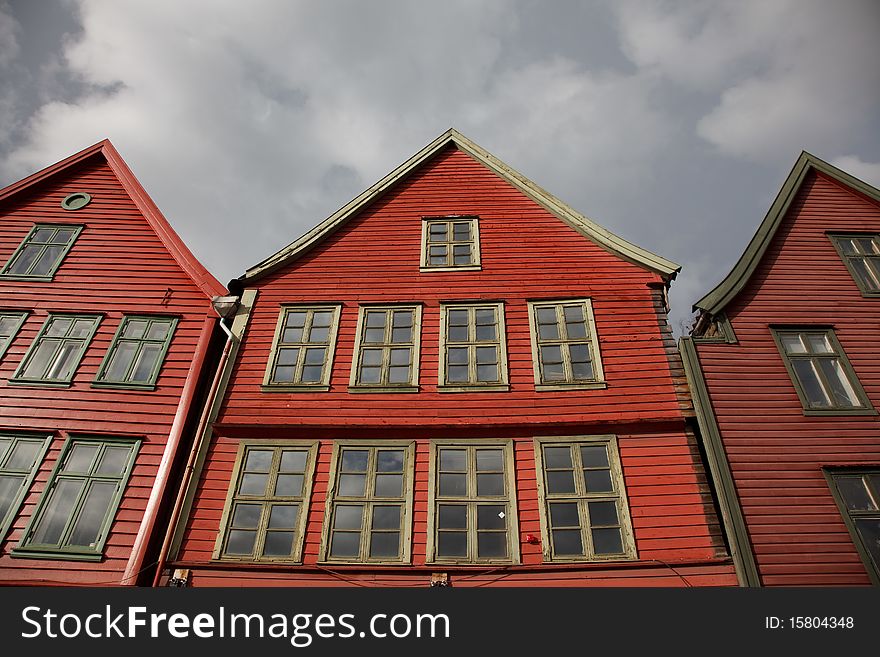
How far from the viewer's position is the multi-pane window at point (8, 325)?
1185 cm

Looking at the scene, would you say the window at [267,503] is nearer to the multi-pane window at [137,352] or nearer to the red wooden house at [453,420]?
the red wooden house at [453,420]

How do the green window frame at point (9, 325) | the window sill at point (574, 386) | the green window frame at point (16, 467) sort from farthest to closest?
the green window frame at point (9, 325)
the window sill at point (574, 386)
the green window frame at point (16, 467)

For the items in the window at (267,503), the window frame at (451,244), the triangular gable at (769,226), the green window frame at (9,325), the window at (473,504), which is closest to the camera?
the window at (473,504)

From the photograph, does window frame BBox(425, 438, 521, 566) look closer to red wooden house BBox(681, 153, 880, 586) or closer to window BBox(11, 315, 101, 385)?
red wooden house BBox(681, 153, 880, 586)

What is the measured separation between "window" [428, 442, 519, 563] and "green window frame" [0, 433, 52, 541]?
716cm

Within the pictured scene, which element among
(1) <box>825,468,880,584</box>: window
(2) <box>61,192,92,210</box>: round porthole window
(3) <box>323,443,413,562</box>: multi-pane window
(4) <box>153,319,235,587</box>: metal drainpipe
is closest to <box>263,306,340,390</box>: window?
(4) <box>153,319,235,587</box>: metal drainpipe

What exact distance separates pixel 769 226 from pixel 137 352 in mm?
14288

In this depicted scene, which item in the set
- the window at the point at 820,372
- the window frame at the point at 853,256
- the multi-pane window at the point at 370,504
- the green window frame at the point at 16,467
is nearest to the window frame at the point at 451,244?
the multi-pane window at the point at 370,504

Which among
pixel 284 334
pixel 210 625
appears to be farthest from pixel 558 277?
pixel 210 625

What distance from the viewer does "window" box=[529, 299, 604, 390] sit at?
1088 centimetres

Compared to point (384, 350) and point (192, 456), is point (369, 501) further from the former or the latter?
point (192, 456)

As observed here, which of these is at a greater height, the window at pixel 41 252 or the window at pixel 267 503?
the window at pixel 41 252

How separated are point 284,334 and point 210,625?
20.3 feet

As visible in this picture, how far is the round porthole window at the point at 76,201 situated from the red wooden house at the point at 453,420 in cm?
545
